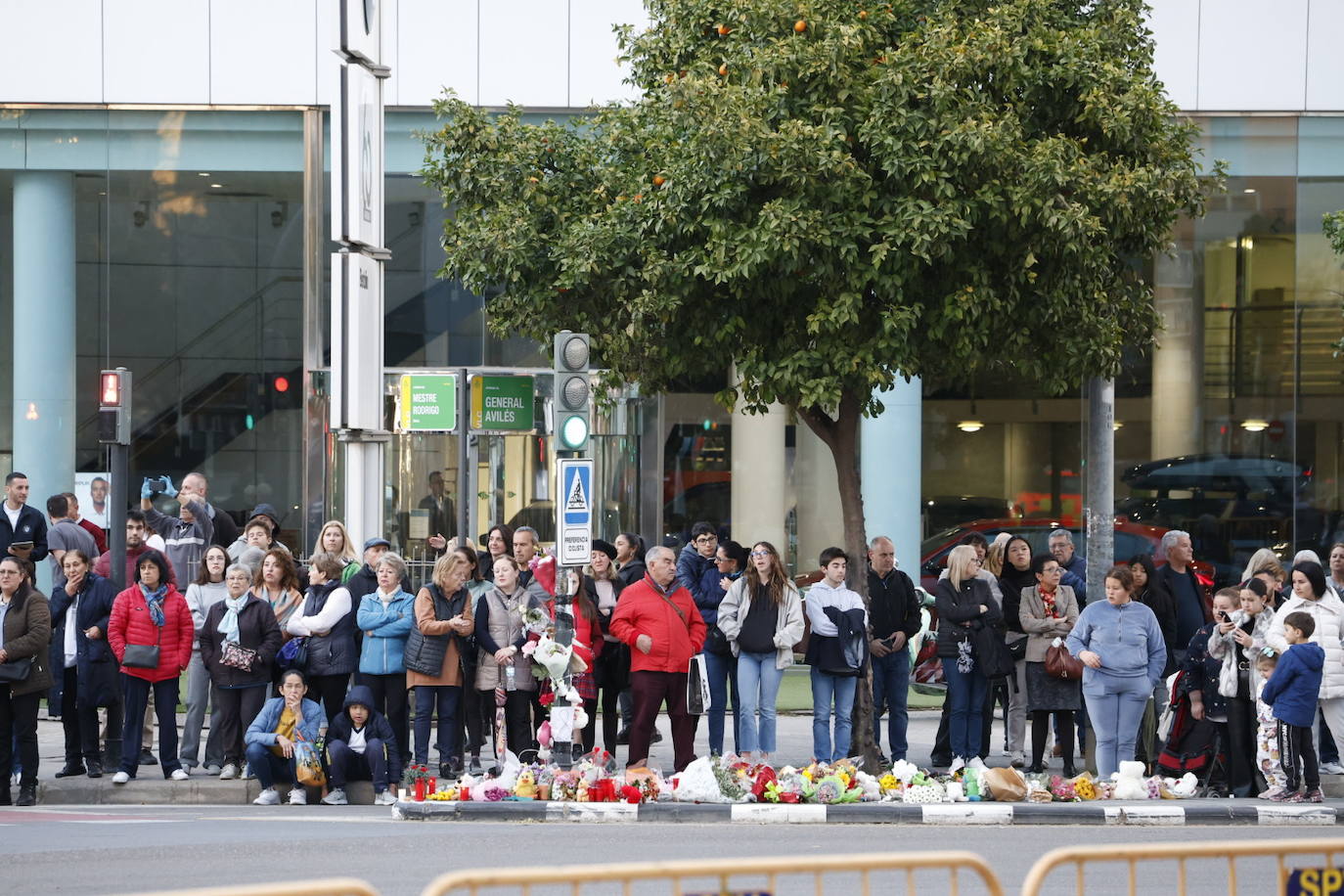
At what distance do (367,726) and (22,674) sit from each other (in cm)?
259

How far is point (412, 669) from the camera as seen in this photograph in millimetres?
12383

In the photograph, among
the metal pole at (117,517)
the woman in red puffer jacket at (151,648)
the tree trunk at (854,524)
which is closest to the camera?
the woman in red puffer jacket at (151,648)

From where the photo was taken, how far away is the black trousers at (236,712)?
1237 cm

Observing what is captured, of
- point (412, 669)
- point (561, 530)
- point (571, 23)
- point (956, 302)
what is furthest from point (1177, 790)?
point (571, 23)

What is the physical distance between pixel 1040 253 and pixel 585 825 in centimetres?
549

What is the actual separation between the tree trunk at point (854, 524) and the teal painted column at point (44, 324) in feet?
35.9

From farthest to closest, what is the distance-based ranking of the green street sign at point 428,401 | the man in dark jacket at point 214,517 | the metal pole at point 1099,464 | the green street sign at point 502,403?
1. the green street sign at point 502,403
2. the man in dark jacket at point 214,517
3. the green street sign at point 428,401
4. the metal pole at point 1099,464

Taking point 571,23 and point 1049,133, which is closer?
point 1049,133

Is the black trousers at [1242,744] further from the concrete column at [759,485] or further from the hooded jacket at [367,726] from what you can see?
the concrete column at [759,485]

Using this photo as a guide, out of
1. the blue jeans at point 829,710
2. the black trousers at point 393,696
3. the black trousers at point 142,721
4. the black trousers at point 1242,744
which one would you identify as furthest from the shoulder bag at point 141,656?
the black trousers at point 1242,744

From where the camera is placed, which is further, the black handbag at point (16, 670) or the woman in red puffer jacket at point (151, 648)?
the woman in red puffer jacket at point (151, 648)

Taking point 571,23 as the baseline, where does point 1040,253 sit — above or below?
below

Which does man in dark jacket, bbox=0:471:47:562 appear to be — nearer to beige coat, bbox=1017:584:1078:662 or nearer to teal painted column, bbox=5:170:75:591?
teal painted column, bbox=5:170:75:591

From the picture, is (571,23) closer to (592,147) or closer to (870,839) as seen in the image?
(592,147)
